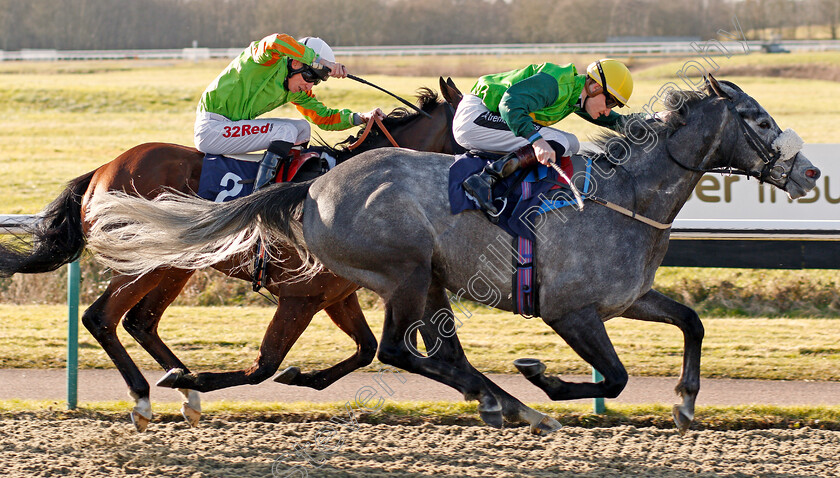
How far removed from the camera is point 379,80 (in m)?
21.0

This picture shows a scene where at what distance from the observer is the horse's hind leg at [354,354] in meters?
4.55

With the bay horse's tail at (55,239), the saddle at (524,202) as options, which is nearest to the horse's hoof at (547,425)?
the saddle at (524,202)

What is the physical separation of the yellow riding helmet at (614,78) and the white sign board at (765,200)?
3.53 metres

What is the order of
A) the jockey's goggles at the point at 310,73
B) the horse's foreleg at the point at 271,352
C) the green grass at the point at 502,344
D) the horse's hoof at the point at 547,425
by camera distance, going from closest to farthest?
1. the horse's hoof at the point at 547,425
2. the horse's foreleg at the point at 271,352
3. the jockey's goggles at the point at 310,73
4. the green grass at the point at 502,344

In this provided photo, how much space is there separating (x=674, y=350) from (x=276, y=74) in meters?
3.03

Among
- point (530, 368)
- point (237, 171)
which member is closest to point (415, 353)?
point (530, 368)

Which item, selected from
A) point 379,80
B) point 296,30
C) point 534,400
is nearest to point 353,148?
point 534,400

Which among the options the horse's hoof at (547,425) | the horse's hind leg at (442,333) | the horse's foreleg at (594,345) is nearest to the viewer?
the horse's foreleg at (594,345)

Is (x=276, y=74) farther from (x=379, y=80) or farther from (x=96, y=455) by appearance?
(x=379, y=80)

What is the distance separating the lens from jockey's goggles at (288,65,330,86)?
15.3 ft

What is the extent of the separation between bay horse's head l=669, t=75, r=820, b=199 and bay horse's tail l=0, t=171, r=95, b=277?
292 cm

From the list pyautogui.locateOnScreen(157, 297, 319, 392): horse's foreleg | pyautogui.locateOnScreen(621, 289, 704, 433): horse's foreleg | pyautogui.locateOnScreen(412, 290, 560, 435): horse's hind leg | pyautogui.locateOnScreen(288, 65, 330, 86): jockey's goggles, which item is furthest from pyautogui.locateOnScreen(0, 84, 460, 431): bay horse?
pyautogui.locateOnScreen(621, 289, 704, 433): horse's foreleg

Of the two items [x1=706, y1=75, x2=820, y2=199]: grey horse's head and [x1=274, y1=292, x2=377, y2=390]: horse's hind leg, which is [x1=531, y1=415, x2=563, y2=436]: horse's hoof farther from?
[x1=706, y1=75, x2=820, y2=199]: grey horse's head

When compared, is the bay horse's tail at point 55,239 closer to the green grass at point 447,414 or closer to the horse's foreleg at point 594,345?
the green grass at point 447,414
